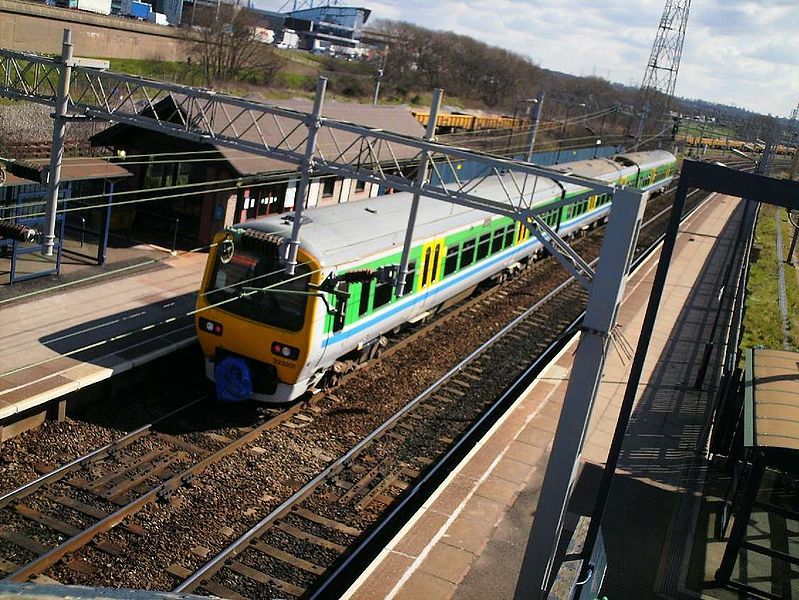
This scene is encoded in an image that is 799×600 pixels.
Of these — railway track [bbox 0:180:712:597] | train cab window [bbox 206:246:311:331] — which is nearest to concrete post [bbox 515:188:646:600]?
railway track [bbox 0:180:712:597]

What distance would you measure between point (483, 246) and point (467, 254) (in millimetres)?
1182

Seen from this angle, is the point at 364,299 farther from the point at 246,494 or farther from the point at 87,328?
the point at 87,328

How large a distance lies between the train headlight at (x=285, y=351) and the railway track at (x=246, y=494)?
1131mm

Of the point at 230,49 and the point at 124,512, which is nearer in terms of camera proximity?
the point at 124,512

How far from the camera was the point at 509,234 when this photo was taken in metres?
21.5

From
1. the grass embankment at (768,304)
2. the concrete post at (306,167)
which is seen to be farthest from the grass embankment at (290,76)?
the concrete post at (306,167)

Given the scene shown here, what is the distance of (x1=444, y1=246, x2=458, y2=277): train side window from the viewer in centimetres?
1711

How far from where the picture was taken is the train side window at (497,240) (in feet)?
66.2

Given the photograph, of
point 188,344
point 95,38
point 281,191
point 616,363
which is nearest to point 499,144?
point 95,38

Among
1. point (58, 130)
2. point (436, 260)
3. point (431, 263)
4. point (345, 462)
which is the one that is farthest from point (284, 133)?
point (345, 462)

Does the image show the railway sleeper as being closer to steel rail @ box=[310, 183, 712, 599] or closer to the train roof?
steel rail @ box=[310, 183, 712, 599]

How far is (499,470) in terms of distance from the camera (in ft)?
40.1

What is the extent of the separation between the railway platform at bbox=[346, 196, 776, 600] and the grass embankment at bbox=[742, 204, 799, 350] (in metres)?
5.02

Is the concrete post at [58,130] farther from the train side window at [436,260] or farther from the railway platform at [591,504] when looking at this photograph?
the railway platform at [591,504]
